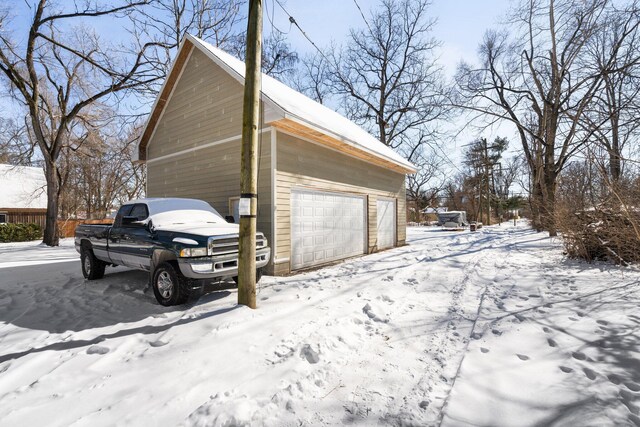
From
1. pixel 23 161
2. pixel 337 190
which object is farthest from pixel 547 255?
pixel 23 161

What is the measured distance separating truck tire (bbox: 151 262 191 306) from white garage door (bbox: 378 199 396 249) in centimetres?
830

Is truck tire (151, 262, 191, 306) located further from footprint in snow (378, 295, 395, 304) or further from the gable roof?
the gable roof

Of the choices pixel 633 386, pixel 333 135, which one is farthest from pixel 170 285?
pixel 633 386

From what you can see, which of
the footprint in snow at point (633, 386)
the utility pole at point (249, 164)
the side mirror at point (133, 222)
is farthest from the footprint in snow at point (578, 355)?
→ the side mirror at point (133, 222)

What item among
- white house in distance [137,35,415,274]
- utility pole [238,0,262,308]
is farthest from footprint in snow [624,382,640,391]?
white house in distance [137,35,415,274]

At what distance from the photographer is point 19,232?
18359mm

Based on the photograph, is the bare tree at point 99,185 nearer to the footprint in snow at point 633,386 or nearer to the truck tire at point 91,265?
the truck tire at point 91,265

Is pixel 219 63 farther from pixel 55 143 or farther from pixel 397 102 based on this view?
pixel 397 102

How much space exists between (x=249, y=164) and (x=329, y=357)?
2.79 meters

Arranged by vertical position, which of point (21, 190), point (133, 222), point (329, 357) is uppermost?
point (21, 190)

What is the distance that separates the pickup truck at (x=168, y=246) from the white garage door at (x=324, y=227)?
6.79ft

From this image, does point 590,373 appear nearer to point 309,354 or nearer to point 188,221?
point 309,354

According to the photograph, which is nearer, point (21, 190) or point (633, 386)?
point (633, 386)

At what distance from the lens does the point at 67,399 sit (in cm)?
238
